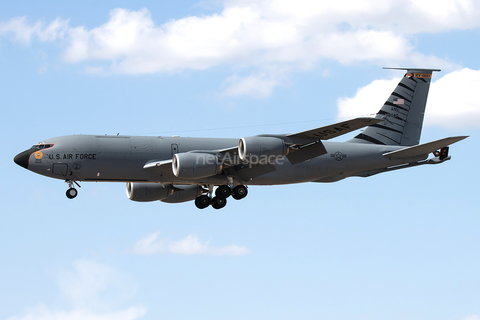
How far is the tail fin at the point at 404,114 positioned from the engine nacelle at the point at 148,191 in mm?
14376

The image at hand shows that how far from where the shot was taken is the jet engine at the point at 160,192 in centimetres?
4703

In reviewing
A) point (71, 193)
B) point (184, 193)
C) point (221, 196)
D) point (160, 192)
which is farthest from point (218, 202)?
point (71, 193)

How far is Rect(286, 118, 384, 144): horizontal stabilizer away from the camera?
116 ft

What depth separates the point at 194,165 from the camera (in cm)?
3862

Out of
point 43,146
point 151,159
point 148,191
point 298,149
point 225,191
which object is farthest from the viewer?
point 148,191

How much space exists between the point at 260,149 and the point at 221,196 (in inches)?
302

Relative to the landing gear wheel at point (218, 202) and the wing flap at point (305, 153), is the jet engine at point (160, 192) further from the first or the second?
the wing flap at point (305, 153)

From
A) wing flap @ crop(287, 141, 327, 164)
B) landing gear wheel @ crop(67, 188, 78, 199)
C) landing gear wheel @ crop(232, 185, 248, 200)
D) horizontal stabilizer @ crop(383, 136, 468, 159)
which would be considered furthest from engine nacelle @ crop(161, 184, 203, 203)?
horizontal stabilizer @ crop(383, 136, 468, 159)

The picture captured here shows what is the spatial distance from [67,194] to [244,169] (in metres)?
11.6

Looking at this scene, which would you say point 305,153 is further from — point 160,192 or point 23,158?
point 23,158

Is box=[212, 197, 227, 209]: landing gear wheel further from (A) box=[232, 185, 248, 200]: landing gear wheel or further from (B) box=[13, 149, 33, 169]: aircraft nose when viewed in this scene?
(B) box=[13, 149, 33, 169]: aircraft nose

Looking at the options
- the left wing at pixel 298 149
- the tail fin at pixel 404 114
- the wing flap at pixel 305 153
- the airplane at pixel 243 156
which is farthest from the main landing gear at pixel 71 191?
A: the tail fin at pixel 404 114

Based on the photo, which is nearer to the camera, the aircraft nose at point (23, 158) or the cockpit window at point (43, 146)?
the aircraft nose at point (23, 158)

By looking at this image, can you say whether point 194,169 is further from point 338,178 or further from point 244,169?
point 338,178
